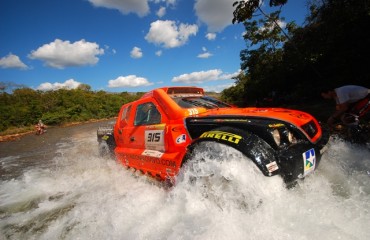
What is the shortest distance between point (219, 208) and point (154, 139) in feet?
5.80

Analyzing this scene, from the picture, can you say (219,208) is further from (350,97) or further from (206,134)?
(350,97)

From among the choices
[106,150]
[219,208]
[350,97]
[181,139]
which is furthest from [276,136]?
[106,150]

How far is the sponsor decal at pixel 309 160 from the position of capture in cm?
282

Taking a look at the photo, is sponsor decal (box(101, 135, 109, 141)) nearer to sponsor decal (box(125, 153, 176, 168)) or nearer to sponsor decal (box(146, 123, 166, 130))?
sponsor decal (box(125, 153, 176, 168))

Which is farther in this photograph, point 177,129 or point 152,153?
point 152,153

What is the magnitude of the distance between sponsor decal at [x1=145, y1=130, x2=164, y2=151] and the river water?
2.26 ft

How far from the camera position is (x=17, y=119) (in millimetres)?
34781

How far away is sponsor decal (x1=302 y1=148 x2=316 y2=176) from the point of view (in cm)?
282

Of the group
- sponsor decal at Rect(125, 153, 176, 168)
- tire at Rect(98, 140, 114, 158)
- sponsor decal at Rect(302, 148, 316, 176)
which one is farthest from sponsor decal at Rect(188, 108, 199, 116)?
tire at Rect(98, 140, 114, 158)

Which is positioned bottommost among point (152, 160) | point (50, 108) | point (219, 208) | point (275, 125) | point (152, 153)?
point (219, 208)

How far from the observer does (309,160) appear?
2.89 m

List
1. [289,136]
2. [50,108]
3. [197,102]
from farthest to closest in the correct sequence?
[50,108] → [197,102] → [289,136]

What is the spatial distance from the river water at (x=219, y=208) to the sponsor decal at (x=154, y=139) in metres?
0.69

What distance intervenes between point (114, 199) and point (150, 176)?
71 cm
